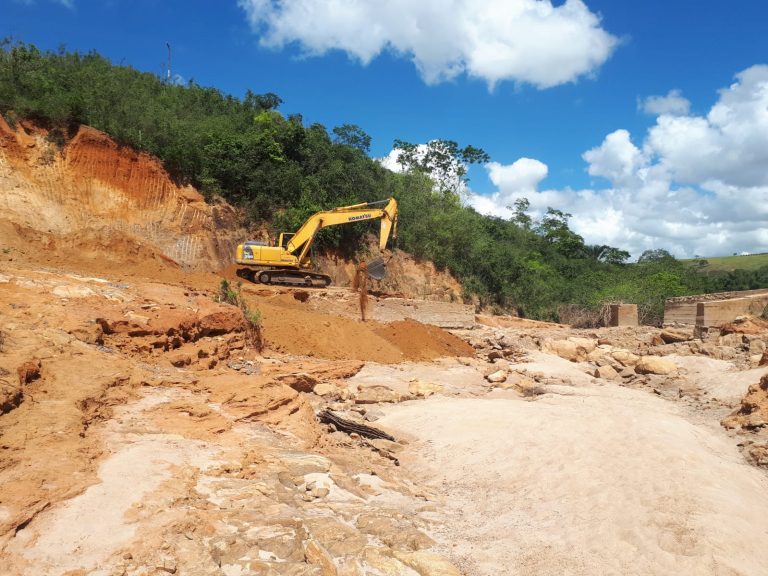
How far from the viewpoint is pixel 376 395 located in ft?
31.7

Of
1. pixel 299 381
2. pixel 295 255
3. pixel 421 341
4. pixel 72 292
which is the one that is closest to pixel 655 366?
pixel 421 341

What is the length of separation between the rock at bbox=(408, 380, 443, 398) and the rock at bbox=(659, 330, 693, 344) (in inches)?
361

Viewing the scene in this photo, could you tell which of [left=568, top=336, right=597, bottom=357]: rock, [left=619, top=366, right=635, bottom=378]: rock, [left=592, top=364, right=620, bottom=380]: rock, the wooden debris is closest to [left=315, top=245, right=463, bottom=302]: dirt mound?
[left=568, top=336, right=597, bottom=357]: rock

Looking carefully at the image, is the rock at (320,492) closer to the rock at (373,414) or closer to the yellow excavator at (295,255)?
the rock at (373,414)

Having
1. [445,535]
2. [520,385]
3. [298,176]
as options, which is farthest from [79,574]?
[298,176]

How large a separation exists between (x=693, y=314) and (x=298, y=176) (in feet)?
52.5

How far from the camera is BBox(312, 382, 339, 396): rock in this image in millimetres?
9284

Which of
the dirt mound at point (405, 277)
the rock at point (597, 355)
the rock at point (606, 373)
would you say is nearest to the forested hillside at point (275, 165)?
the dirt mound at point (405, 277)

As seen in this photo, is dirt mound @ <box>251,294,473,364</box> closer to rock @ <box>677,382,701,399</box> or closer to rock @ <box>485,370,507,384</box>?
rock @ <box>485,370,507,384</box>

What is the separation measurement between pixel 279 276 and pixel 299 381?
1051 centimetres

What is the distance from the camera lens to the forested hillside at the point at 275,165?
1927cm

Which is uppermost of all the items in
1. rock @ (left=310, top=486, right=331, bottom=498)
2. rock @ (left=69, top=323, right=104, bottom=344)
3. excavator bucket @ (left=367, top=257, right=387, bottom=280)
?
excavator bucket @ (left=367, top=257, right=387, bottom=280)

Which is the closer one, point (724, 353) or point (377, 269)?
point (724, 353)

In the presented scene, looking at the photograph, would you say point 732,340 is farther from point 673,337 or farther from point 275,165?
point 275,165
